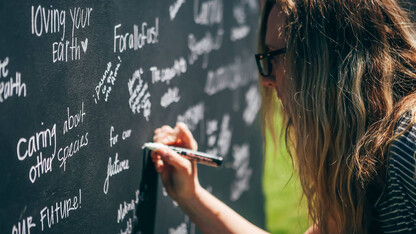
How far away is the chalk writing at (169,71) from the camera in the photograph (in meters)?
1.96

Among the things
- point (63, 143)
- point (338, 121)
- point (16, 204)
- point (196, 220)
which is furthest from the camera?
point (196, 220)

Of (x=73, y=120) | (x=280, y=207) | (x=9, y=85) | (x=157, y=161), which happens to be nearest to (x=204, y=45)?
(x=157, y=161)

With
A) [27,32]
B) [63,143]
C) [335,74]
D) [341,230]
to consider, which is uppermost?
[27,32]

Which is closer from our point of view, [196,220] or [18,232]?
[18,232]

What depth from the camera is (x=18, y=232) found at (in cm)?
125

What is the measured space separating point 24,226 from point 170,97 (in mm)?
952

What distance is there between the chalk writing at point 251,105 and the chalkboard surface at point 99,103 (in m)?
0.58

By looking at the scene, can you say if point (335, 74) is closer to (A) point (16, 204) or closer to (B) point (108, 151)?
(B) point (108, 151)

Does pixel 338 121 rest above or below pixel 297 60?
below

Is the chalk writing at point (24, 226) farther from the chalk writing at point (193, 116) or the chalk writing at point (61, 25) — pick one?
the chalk writing at point (193, 116)

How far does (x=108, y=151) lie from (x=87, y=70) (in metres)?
0.28

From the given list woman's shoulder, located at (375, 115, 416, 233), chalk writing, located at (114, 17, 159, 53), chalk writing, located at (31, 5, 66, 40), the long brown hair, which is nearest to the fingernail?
chalk writing, located at (114, 17, 159, 53)

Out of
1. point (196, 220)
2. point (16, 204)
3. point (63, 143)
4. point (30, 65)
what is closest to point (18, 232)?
point (16, 204)

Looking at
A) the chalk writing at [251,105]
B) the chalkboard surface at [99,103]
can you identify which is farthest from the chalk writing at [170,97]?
the chalk writing at [251,105]
